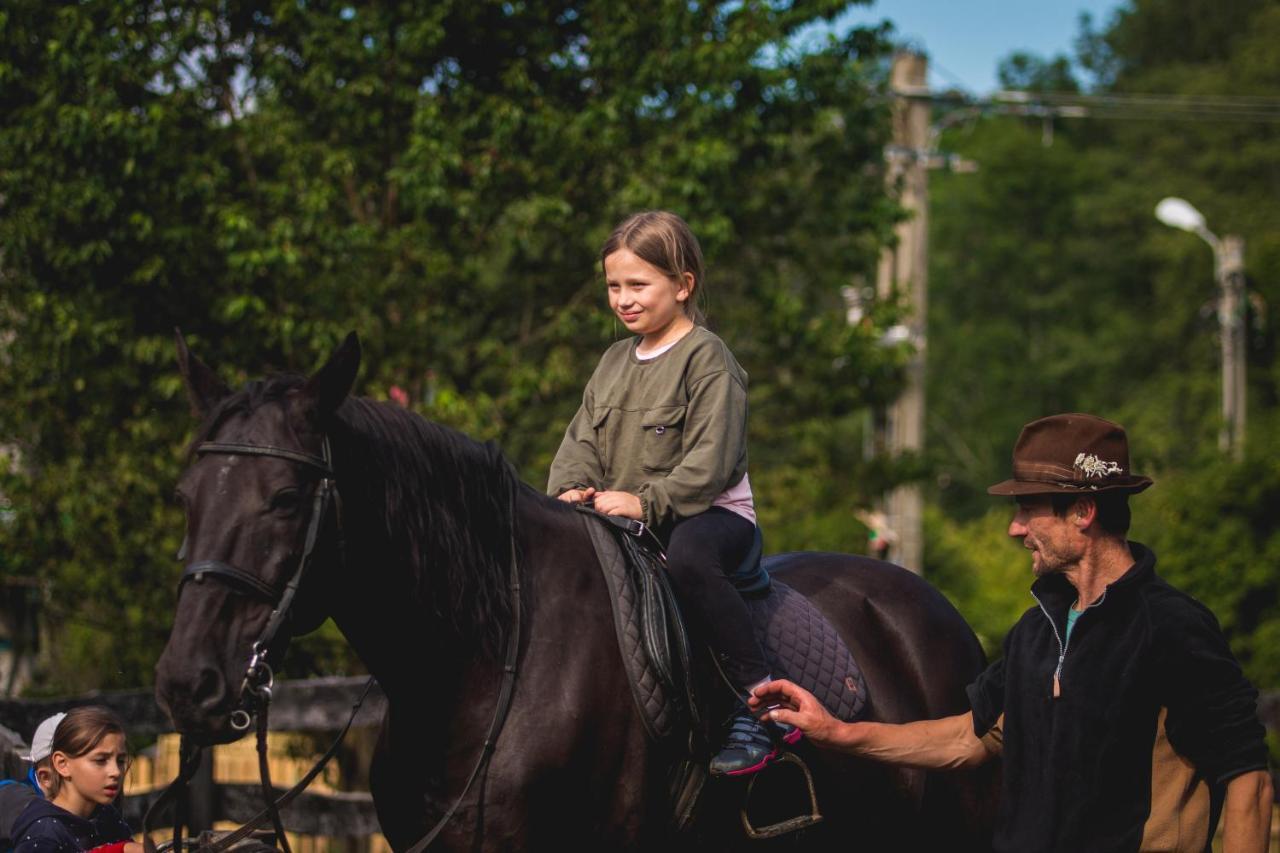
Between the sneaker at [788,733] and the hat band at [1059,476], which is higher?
the hat band at [1059,476]

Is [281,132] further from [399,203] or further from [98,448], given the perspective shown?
[98,448]

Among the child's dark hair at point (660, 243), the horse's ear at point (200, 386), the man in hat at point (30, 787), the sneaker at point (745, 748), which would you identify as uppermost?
the child's dark hair at point (660, 243)

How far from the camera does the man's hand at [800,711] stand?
3.96 meters

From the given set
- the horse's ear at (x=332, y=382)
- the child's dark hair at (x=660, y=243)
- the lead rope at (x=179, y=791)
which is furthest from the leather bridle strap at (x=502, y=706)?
the child's dark hair at (x=660, y=243)

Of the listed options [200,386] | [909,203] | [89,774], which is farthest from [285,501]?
[909,203]

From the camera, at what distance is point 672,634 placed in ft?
13.4

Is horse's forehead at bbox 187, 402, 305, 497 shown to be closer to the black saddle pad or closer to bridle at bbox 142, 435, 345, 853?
bridle at bbox 142, 435, 345, 853

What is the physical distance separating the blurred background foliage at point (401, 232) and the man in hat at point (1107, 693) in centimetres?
718

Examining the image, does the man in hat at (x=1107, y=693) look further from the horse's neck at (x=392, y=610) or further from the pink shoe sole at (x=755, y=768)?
the horse's neck at (x=392, y=610)

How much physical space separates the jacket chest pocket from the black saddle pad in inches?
21.2

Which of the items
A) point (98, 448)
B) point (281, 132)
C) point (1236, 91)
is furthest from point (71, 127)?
point (1236, 91)

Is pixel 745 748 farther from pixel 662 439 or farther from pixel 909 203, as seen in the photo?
pixel 909 203

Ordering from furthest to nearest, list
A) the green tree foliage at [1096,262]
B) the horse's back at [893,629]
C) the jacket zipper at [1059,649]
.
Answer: the green tree foliage at [1096,262] < the horse's back at [893,629] < the jacket zipper at [1059,649]

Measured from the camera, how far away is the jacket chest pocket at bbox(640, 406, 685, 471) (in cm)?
423
